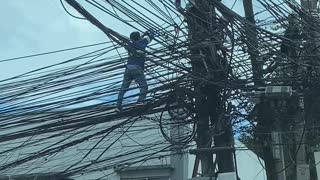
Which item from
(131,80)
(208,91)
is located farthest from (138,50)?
(208,91)

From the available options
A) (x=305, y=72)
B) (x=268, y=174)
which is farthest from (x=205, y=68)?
(x=268, y=174)

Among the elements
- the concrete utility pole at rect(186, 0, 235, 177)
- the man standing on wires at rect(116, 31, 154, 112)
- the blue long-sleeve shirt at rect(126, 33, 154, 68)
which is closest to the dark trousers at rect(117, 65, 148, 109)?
the man standing on wires at rect(116, 31, 154, 112)

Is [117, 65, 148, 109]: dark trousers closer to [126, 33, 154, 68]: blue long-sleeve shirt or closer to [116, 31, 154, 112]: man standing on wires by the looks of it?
[116, 31, 154, 112]: man standing on wires

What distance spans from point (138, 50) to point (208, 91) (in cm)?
125

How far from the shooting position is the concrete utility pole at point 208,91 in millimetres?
6852

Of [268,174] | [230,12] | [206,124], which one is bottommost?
[268,174]

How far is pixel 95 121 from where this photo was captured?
7562 millimetres

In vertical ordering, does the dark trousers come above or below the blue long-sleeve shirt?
below

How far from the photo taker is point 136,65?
270 inches

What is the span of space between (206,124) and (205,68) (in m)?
0.70

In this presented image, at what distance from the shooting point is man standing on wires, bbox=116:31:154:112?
20.9 ft

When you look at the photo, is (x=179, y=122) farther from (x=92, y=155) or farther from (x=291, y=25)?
(x=92, y=155)

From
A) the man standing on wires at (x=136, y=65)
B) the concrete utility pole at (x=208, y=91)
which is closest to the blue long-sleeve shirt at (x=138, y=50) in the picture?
the man standing on wires at (x=136, y=65)

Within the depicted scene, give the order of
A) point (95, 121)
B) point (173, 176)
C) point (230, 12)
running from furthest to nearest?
point (173, 176) < point (95, 121) < point (230, 12)
